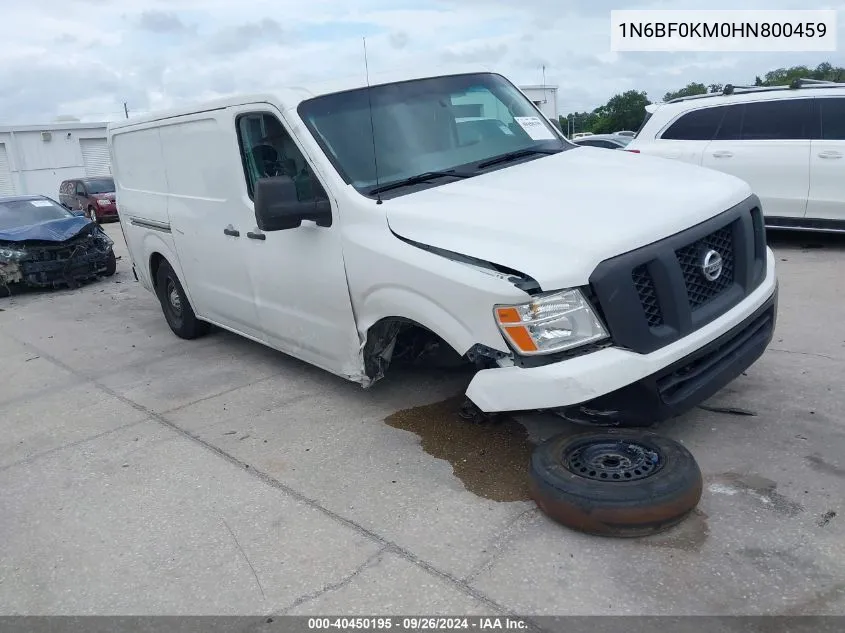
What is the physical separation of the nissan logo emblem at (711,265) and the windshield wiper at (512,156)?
1.46 metres

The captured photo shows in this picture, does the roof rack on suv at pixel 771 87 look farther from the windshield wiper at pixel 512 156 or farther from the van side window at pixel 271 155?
the van side window at pixel 271 155

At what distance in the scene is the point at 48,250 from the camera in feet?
36.3

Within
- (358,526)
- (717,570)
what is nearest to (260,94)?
(358,526)

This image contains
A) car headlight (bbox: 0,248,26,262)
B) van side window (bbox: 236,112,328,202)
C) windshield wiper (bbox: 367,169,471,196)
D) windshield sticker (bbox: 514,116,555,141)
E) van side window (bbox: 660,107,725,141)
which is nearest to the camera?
windshield wiper (bbox: 367,169,471,196)

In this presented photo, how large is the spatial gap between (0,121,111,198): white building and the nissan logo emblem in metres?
33.4

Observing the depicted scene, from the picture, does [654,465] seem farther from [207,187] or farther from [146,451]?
[207,187]

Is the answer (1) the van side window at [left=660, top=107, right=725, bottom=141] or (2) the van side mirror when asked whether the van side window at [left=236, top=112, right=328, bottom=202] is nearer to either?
(2) the van side mirror

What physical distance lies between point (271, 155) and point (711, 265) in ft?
9.12

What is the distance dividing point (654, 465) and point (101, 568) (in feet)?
8.17

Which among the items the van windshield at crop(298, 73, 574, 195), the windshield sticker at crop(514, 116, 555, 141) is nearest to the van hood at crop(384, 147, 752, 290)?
the van windshield at crop(298, 73, 574, 195)

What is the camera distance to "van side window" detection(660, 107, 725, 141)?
29.8 feet

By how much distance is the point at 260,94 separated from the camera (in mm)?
4793

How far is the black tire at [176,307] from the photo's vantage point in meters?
6.84

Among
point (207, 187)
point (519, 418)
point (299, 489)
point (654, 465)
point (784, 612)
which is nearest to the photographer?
point (784, 612)
